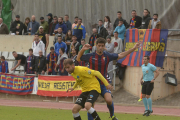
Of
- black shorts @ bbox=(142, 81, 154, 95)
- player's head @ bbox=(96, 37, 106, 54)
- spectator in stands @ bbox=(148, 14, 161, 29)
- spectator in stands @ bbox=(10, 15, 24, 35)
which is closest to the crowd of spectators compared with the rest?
spectator in stands @ bbox=(148, 14, 161, 29)

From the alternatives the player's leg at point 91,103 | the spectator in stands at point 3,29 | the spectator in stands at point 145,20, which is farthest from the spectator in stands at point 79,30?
the player's leg at point 91,103

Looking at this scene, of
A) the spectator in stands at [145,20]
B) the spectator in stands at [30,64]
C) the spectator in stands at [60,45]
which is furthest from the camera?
the spectator in stands at [30,64]

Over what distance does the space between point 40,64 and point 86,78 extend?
31.1 ft

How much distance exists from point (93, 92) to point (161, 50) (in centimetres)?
836

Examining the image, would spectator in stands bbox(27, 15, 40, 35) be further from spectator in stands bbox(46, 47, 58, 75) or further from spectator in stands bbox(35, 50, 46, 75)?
spectator in stands bbox(46, 47, 58, 75)

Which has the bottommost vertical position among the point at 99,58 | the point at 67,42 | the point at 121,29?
the point at 99,58

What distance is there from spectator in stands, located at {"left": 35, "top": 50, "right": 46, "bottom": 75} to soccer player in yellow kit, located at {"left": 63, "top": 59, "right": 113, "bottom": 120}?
9268mm

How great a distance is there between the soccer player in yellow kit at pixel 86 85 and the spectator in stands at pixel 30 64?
9.72 m

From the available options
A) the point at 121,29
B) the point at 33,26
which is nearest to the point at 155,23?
the point at 121,29

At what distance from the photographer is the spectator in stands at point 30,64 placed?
685 inches

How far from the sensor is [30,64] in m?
17.5

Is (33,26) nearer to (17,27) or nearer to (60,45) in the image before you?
(17,27)

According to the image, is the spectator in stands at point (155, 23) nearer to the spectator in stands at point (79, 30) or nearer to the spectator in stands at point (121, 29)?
the spectator in stands at point (121, 29)

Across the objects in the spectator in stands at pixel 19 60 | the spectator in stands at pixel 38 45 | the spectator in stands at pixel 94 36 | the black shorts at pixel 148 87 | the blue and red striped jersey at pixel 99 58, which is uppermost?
the spectator in stands at pixel 94 36
